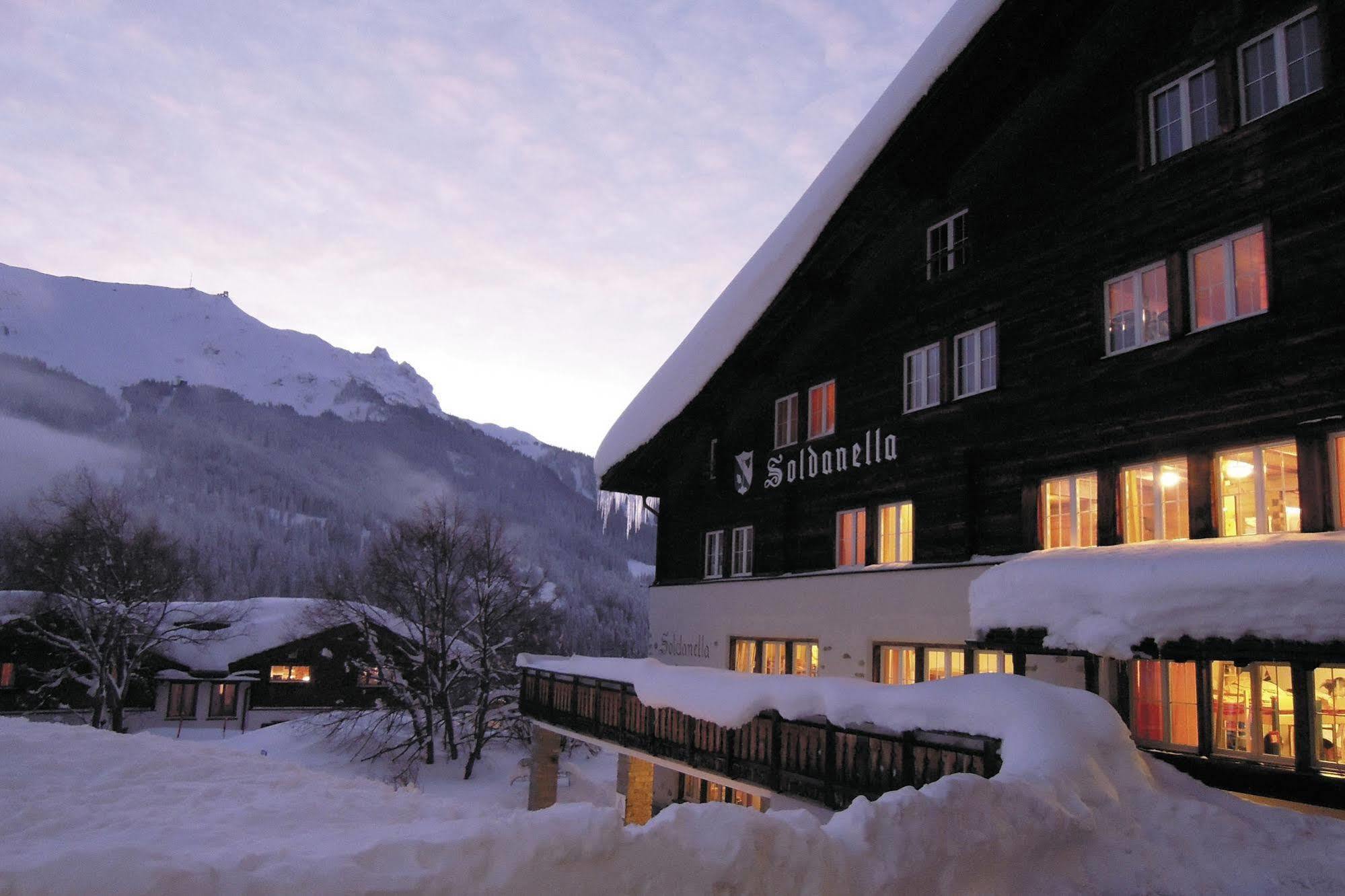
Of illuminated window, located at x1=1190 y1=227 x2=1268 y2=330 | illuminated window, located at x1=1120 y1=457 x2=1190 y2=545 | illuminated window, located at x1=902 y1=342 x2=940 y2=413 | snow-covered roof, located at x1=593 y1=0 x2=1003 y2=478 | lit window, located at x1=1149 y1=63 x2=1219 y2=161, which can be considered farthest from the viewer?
illuminated window, located at x1=902 y1=342 x2=940 y2=413

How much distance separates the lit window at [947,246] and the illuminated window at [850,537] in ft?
15.2

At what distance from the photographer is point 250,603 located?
5253 centimetres

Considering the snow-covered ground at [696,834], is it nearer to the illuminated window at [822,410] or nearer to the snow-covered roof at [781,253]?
the illuminated window at [822,410]

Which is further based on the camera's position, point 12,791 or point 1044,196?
point 1044,196

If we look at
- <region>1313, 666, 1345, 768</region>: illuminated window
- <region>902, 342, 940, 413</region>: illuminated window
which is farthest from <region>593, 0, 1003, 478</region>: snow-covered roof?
<region>1313, 666, 1345, 768</region>: illuminated window

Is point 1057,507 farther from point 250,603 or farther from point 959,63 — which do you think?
point 250,603

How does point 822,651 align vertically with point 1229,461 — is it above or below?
below

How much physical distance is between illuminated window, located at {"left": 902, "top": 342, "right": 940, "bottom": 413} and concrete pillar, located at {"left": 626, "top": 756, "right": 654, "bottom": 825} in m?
11.3

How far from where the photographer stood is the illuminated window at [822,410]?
18203 mm

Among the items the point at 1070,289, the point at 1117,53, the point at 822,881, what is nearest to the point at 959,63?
the point at 1117,53

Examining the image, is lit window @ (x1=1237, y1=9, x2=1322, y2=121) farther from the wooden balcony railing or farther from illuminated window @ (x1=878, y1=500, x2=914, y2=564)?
the wooden balcony railing

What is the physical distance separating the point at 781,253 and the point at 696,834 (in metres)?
14.5

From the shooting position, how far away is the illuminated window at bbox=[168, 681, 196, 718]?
45656mm

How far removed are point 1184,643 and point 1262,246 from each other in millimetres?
5272
